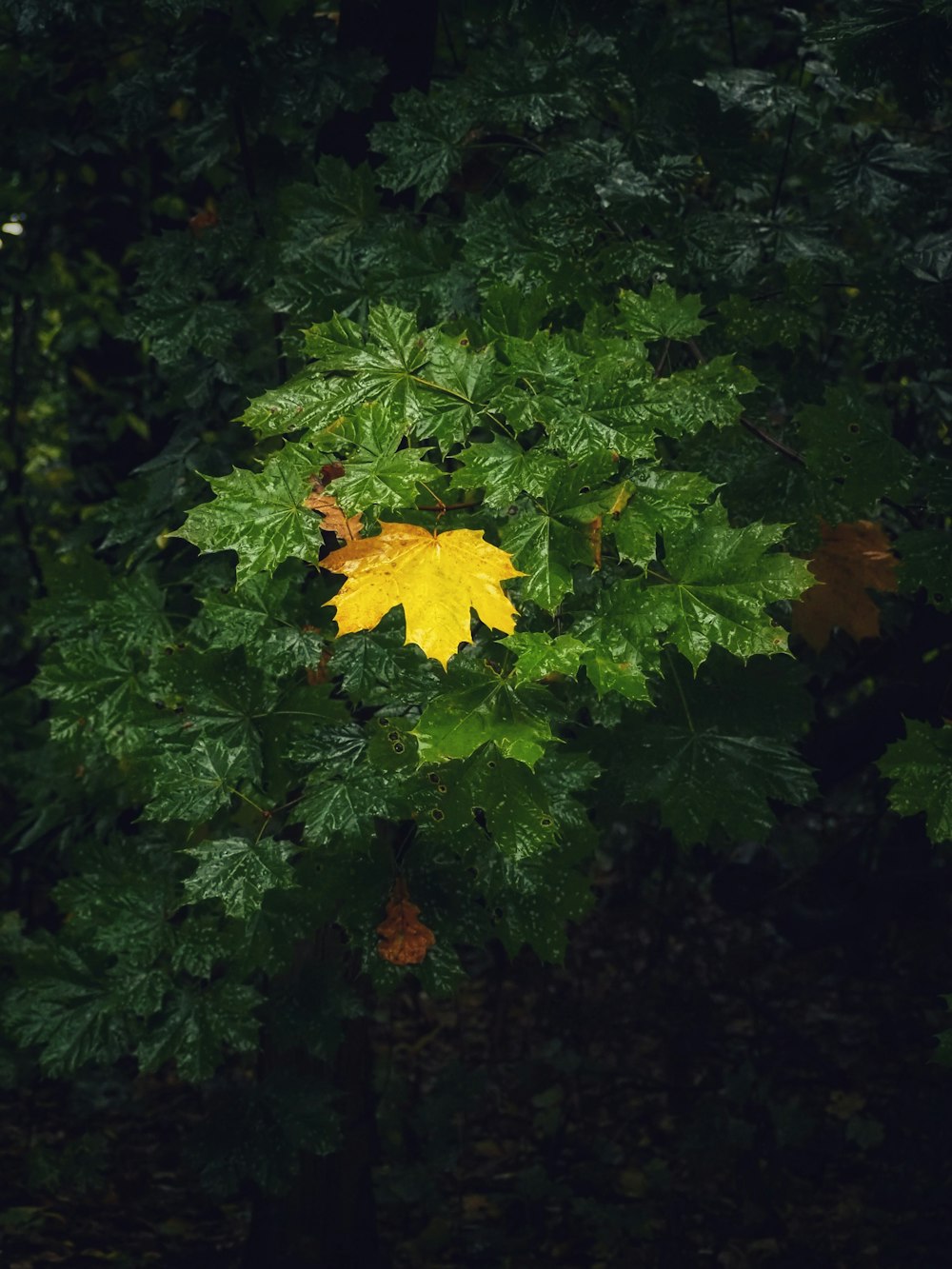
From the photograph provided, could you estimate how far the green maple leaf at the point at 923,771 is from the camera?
220 centimetres

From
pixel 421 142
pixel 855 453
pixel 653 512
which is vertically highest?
pixel 421 142

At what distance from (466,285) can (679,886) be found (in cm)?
421

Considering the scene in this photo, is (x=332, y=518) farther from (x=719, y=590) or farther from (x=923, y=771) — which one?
(x=923, y=771)

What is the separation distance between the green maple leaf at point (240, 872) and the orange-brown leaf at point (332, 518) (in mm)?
640

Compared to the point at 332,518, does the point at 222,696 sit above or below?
below

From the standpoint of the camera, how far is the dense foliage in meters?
1.86

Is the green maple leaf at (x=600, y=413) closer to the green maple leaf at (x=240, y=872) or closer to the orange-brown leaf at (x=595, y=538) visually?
the orange-brown leaf at (x=595, y=538)

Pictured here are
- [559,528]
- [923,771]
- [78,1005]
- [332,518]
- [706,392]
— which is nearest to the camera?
[559,528]

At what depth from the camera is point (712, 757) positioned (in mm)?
2584

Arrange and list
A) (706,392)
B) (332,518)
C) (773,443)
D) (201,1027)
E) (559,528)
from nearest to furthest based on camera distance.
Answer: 1. (559,528)
2. (332,518)
3. (706,392)
4. (773,443)
5. (201,1027)

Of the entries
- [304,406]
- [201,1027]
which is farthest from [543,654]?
[201,1027]

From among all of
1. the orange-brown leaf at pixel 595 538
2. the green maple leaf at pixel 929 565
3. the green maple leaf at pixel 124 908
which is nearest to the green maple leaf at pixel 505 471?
the orange-brown leaf at pixel 595 538

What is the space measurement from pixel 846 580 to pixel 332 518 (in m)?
A: 1.41

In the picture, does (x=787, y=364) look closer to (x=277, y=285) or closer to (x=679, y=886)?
(x=277, y=285)
